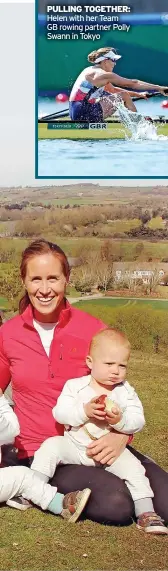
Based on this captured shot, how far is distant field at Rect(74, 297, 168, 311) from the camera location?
6.01 metres

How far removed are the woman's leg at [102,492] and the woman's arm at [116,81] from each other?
2737 mm

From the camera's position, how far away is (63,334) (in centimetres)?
308

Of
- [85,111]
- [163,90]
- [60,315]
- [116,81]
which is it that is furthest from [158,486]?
[163,90]

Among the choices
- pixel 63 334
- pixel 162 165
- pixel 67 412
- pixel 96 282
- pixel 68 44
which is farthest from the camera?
pixel 96 282

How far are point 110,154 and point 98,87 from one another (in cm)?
55

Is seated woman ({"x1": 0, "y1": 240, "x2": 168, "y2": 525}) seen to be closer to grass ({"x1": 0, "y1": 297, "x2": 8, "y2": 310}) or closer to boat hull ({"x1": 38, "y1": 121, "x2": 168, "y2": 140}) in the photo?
boat hull ({"x1": 38, "y1": 121, "x2": 168, "y2": 140})

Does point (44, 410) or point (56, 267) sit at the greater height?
point (56, 267)

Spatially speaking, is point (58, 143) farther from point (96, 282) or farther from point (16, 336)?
point (16, 336)

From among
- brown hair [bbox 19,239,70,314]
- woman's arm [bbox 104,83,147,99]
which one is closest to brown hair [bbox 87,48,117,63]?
woman's arm [bbox 104,83,147,99]

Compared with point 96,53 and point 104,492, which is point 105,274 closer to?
point 96,53

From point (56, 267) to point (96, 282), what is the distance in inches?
115

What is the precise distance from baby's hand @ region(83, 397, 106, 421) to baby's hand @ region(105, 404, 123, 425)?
2cm

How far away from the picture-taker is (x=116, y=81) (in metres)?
5.02

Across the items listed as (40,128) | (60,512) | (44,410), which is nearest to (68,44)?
(40,128)
